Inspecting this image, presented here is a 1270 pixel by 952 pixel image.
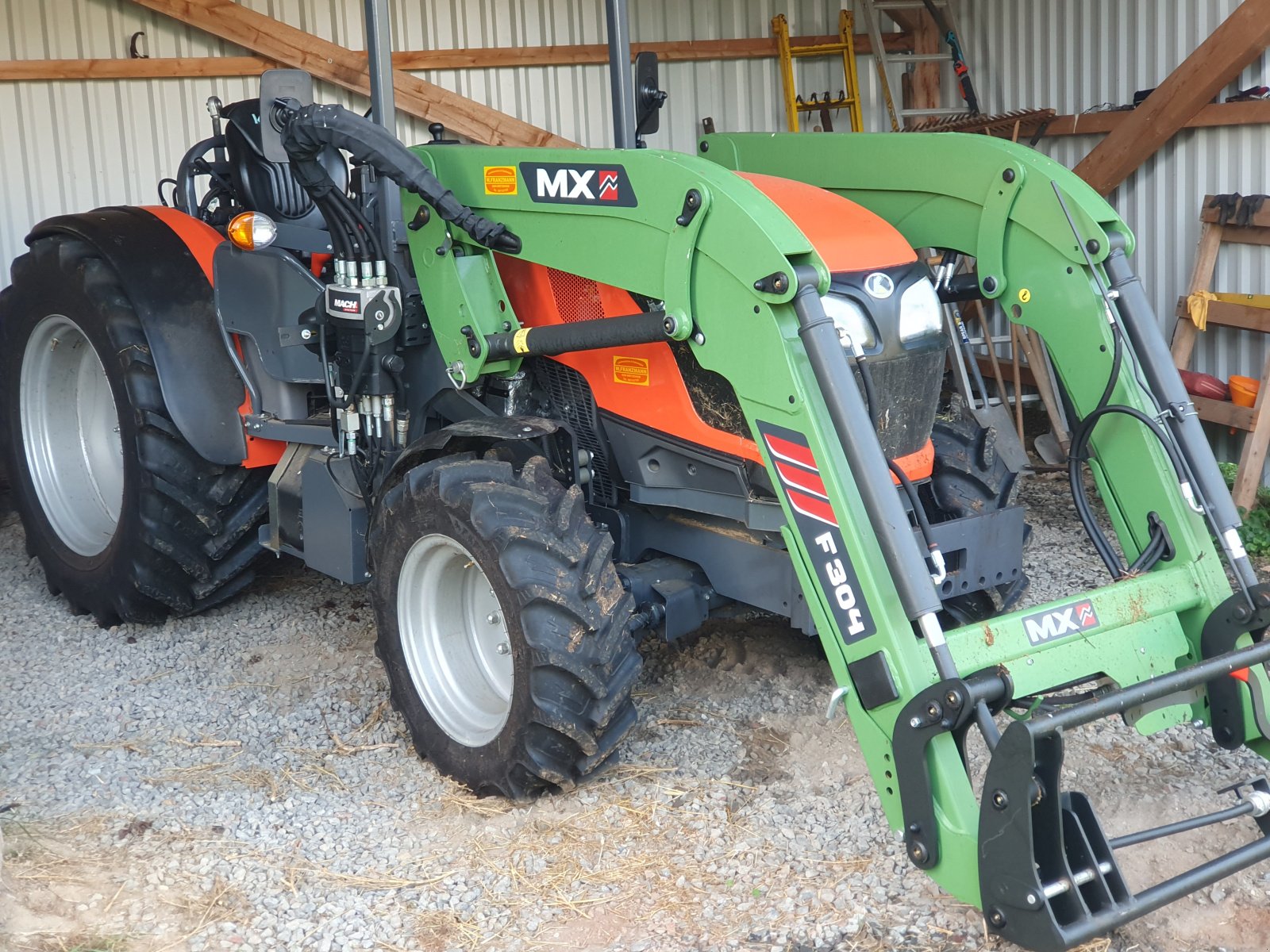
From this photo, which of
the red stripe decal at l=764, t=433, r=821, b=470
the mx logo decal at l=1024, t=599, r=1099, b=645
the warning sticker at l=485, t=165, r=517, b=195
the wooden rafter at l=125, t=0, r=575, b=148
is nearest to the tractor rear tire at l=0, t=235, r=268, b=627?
the warning sticker at l=485, t=165, r=517, b=195

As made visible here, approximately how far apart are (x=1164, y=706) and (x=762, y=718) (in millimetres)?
1291

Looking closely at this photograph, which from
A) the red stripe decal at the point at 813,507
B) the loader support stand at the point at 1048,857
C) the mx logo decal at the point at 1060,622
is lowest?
the loader support stand at the point at 1048,857

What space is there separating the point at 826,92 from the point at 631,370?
4978mm

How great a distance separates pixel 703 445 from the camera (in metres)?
3.33

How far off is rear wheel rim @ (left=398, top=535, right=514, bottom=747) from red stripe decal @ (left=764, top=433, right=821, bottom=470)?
3.36 feet

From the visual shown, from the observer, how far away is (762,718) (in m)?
3.94

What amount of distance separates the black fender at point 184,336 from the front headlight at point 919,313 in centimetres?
219

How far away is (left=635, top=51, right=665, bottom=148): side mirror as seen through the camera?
3.92 meters

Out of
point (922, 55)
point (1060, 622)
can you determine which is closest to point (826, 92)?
point (922, 55)

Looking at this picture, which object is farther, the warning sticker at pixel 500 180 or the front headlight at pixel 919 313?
the warning sticker at pixel 500 180

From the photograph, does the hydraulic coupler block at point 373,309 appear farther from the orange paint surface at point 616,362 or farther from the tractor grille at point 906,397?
the tractor grille at point 906,397

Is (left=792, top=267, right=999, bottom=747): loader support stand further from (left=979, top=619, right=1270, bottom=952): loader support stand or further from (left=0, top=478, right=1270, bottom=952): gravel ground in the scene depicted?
(left=0, top=478, right=1270, bottom=952): gravel ground

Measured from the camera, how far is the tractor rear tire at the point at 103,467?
443cm

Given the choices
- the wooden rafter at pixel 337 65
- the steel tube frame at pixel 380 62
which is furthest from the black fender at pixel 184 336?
the wooden rafter at pixel 337 65
